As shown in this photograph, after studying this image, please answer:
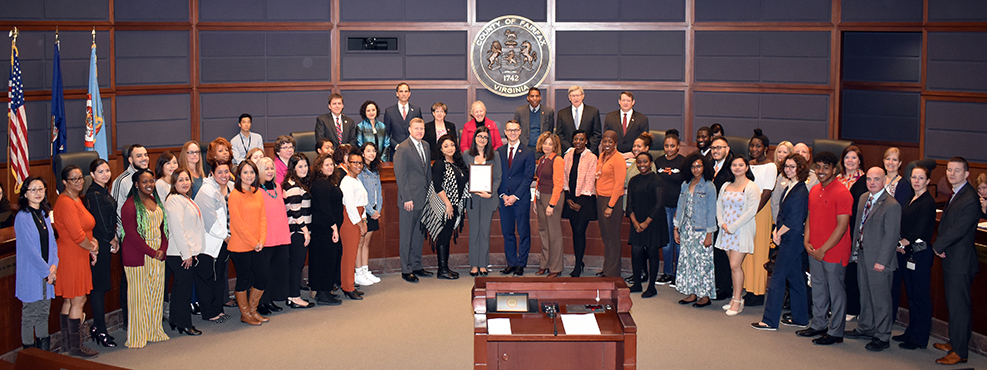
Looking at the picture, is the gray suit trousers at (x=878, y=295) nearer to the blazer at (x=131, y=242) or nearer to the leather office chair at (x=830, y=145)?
the leather office chair at (x=830, y=145)

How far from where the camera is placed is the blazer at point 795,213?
21.3 feet

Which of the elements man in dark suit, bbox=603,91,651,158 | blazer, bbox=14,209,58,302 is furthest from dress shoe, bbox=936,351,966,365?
blazer, bbox=14,209,58,302

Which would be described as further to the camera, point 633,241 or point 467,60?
point 467,60

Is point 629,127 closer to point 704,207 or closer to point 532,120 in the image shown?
point 532,120

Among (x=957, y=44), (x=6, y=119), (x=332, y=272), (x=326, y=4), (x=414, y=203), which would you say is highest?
(x=326, y=4)

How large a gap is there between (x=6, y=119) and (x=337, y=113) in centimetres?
357

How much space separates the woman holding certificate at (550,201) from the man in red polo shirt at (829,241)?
98.3 inches

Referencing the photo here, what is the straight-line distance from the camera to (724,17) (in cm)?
1074

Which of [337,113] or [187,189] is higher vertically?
[337,113]

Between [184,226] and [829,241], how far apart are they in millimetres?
4896

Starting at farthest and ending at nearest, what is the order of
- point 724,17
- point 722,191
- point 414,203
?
point 724,17
point 414,203
point 722,191

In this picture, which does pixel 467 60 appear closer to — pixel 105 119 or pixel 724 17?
pixel 724 17

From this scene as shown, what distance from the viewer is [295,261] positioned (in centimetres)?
728

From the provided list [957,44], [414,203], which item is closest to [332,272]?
[414,203]
